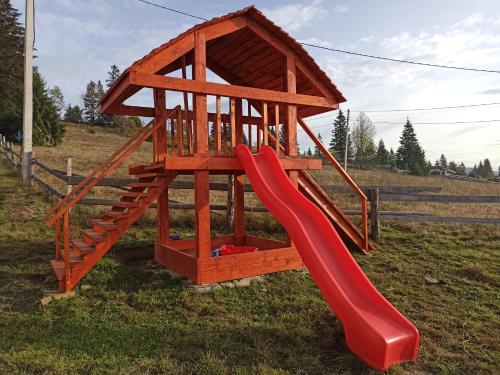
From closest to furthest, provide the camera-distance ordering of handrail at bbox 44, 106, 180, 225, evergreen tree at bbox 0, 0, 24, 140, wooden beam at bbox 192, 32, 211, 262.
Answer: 1. handrail at bbox 44, 106, 180, 225
2. wooden beam at bbox 192, 32, 211, 262
3. evergreen tree at bbox 0, 0, 24, 140

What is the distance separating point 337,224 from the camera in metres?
8.97

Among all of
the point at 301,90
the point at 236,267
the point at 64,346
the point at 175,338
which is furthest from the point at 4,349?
the point at 301,90

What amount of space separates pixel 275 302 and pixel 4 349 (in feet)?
11.4

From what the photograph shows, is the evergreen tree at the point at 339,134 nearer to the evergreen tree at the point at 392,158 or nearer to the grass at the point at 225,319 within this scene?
the evergreen tree at the point at 392,158

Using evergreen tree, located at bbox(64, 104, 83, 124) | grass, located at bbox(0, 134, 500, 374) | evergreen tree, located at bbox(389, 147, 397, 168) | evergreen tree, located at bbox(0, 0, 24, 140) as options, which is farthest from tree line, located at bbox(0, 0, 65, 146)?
evergreen tree, located at bbox(389, 147, 397, 168)

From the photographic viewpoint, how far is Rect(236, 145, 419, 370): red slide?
13.4 ft

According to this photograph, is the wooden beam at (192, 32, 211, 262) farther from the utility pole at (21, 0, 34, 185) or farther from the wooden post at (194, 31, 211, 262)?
the utility pole at (21, 0, 34, 185)

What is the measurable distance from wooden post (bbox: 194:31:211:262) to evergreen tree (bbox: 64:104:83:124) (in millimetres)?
76174

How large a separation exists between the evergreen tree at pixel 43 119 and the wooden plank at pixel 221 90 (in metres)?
34.0

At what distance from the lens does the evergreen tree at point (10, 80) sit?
35094mm

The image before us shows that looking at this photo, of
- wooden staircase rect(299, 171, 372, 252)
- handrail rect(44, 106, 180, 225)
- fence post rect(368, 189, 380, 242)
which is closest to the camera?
handrail rect(44, 106, 180, 225)

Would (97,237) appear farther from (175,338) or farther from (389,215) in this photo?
(389,215)

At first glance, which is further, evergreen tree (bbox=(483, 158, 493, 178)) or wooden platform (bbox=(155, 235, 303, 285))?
evergreen tree (bbox=(483, 158, 493, 178))

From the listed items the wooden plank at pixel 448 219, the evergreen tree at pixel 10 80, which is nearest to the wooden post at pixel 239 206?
the wooden plank at pixel 448 219
